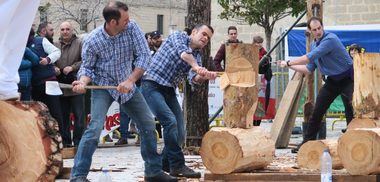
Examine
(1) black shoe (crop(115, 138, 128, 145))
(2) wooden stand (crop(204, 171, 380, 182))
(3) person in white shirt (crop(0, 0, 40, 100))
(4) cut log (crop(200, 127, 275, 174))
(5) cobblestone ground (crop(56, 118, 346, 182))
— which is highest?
(3) person in white shirt (crop(0, 0, 40, 100))

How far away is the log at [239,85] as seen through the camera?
902 centimetres

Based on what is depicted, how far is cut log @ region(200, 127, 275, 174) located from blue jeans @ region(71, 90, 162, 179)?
0.52m

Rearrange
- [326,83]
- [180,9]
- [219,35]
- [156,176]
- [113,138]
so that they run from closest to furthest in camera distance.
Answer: [156,176] < [326,83] < [113,138] < [219,35] < [180,9]

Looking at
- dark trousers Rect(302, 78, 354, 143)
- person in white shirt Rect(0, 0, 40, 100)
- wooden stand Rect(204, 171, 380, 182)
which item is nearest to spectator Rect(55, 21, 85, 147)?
dark trousers Rect(302, 78, 354, 143)

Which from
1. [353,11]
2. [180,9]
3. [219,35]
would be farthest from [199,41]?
[180,9]

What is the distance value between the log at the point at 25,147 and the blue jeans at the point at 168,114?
421 centimetres

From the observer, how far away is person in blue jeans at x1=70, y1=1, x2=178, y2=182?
27.0ft

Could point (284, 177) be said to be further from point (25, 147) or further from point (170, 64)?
point (25, 147)

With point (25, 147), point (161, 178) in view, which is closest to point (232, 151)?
point (161, 178)

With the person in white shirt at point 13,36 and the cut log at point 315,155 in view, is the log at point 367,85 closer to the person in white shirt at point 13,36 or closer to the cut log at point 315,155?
the cut log at point 315,155

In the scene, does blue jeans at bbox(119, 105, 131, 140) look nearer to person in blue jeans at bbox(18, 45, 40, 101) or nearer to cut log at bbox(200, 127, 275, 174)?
person in blue jeans at bbox(18, 45, 40, 101)

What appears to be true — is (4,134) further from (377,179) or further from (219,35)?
(219,35)

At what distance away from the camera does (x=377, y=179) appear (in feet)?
26.7

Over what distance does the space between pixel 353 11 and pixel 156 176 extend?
2275 cm
